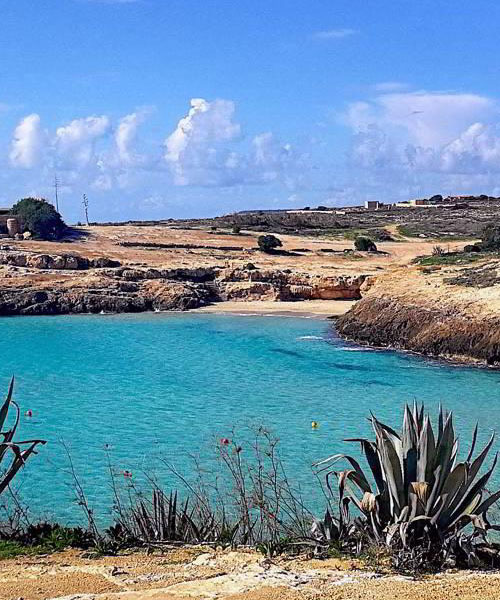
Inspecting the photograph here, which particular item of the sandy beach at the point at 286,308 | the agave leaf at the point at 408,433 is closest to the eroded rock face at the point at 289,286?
the sandy beach at the point at 286,308

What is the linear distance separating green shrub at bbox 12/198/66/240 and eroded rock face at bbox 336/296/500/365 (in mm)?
28471

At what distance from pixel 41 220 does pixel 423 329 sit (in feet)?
114

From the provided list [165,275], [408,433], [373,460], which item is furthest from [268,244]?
[408,433]

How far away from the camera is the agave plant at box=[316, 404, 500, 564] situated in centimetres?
682

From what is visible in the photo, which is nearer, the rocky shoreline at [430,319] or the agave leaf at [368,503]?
the agave leaf at [368,503]

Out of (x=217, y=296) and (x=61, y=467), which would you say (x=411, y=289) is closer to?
(x=217, y=296)

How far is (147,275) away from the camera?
44.8 m

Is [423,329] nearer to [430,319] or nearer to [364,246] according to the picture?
[430,319]

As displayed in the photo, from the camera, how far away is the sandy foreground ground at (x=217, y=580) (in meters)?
5.98

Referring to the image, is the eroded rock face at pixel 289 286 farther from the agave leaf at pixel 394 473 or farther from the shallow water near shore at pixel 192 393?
the agave leaf at pixel 394 473

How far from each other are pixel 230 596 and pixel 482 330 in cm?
2198

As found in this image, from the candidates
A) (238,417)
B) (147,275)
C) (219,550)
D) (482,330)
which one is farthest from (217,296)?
(219,550)

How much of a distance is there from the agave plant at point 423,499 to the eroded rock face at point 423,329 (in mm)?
18996

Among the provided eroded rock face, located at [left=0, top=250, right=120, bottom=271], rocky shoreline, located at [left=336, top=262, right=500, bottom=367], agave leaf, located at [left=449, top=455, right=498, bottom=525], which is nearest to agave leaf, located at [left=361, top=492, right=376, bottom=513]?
agave leaf, located at [left=449, top=455, right=498, bottom=525]
